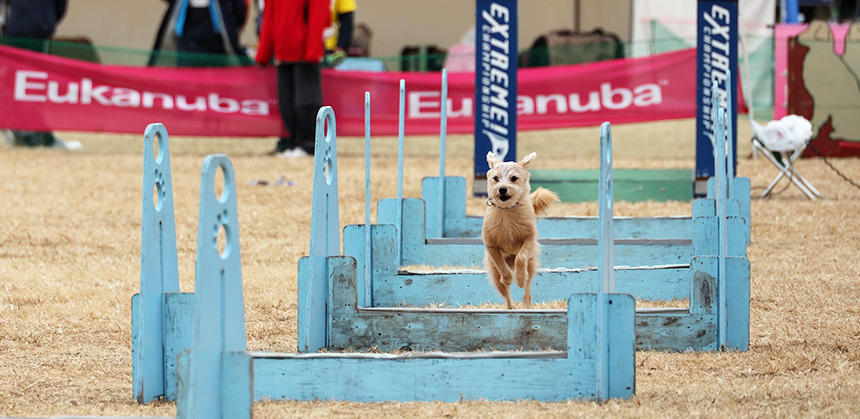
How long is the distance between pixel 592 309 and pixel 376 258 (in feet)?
5.89

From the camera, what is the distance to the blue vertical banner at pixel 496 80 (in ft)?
31.1

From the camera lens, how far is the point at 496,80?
9500 mm

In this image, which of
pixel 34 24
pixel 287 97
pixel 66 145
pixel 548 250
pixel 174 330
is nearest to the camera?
pixel 174 330

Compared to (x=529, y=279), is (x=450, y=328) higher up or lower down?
lower down

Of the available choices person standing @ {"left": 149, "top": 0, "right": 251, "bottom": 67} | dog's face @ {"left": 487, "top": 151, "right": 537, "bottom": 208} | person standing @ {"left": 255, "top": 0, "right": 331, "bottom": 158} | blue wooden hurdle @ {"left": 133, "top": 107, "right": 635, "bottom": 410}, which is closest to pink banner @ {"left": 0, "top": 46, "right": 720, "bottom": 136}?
person standing @ {"left": 255, "top": 0, "right": 331, "bottom": 158}

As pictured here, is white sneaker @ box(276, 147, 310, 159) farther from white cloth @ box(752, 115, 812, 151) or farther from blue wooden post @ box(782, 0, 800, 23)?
blue wooden post @ box(782, 0, 800, 23)

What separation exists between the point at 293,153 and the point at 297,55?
1001 mm

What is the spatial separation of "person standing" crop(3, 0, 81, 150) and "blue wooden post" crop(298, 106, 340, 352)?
28.9 ft

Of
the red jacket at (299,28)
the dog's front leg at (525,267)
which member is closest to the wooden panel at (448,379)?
the dog's front leg at (525,267)

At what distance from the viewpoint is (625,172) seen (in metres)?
9.67

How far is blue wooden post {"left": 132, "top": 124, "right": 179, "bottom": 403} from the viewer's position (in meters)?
3.92

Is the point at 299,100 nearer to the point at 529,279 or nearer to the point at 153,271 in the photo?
the point at 529,279

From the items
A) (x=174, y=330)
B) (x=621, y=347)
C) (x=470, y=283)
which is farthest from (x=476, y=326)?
(x=174, y=330)

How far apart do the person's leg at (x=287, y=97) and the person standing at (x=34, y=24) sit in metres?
2.37
